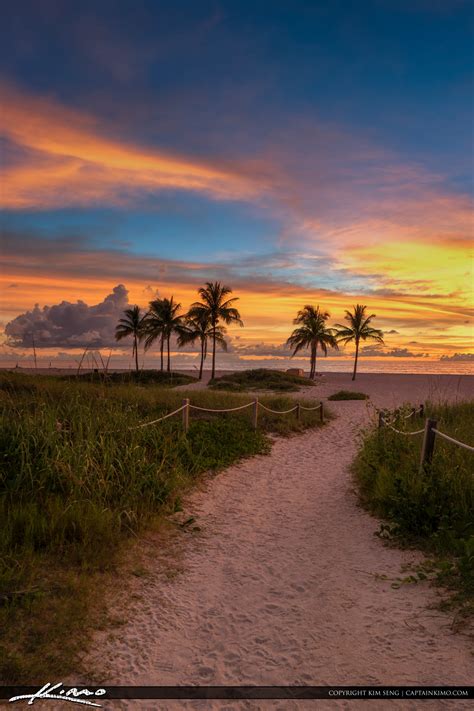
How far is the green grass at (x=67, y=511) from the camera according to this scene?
3.84m

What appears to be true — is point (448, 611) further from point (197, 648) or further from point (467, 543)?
point (197, 648)

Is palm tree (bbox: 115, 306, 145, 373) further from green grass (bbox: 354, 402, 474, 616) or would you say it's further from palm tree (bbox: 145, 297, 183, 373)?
green grass (bbox: 354, 402, 474, 616)

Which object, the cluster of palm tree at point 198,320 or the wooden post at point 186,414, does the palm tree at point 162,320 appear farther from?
the wooden post at point 186,414

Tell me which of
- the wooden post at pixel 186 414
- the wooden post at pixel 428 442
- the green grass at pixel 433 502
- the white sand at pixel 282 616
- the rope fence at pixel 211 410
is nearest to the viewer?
the white sand at pixel 282 616

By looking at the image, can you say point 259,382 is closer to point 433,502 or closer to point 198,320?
point 198,320

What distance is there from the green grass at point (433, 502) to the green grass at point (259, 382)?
2484 centimetres

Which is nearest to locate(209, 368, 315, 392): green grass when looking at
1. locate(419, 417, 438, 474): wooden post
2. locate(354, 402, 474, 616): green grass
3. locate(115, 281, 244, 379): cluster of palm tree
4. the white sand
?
locate(115, 281, 244, 379): cluster of palm tree

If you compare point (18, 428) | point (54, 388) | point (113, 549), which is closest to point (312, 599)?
point (113, 549)

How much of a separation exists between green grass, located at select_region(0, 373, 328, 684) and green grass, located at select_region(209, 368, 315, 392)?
25071 millimetres

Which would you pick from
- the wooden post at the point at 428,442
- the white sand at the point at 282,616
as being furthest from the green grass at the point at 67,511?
the wooden post at the point at 428,442

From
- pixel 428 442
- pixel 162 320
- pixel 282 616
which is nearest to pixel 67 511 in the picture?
pixel 282 616

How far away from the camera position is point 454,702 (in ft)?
11.1

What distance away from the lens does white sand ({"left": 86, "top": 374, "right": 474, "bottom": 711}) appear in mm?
3701

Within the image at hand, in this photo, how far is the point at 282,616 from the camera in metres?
4.66
